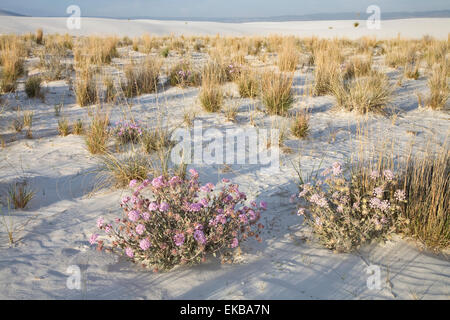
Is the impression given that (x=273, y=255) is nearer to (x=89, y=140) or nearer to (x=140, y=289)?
(x=140, y=289)

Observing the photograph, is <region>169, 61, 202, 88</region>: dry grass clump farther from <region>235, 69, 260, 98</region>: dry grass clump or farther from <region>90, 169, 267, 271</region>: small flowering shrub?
<region>90, 169, 267, 271</region>: small flowering shrub

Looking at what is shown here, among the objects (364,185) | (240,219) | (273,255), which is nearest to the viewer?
(240,219)

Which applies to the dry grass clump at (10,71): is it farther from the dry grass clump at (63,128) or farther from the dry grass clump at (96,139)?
the dry grass clump at (96,139)

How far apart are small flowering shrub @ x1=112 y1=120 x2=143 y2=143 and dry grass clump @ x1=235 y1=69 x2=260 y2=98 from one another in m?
2.54

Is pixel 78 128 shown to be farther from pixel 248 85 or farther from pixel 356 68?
pixel 356 68

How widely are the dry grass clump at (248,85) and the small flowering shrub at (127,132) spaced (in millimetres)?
2545

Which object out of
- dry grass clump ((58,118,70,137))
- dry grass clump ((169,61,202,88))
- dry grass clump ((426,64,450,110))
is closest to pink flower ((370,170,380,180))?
dry grass clump ((58,118,70,137))

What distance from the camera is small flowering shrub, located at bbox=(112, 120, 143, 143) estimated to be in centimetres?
409

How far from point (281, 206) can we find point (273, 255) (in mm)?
685

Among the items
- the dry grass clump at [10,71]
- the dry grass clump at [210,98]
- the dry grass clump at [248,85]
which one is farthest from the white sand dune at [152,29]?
the dry grass clump at [210,98]

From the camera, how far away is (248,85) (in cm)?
616
